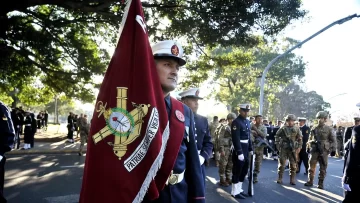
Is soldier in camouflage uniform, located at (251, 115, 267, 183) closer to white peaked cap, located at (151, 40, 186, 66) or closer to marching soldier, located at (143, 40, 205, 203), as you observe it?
marching soldier, located at (143, 40, 205, 203)

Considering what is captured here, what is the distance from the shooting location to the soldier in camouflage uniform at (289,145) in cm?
856

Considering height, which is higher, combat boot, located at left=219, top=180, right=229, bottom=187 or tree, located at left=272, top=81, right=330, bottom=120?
tree, located at left=272, top=81, right=330, bottom=120

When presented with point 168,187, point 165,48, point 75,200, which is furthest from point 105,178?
point 75,200

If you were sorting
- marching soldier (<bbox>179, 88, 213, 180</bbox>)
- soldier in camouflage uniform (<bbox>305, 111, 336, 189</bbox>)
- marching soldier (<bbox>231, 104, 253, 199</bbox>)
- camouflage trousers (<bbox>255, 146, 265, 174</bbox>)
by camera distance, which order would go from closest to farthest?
marching soldier (<bbox>179, 88, 213, 180</bbox>)
marching soldier (<bbox>231, 104, 253, 199</bbox>)
soldier in camouflage uniform (<bbox>305, 111, 336, 189</bbox>)
camouflage trousers (<bbox>255, 146, 265, 174</bbox>)

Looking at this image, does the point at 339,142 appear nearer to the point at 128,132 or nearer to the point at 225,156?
the point at 225,156

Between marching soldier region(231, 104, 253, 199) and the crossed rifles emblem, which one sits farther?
marching soldier region(231, 104, 253, 199)

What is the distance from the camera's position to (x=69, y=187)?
6590 mm

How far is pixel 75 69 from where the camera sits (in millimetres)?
13898

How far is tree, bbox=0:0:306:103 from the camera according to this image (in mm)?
8766

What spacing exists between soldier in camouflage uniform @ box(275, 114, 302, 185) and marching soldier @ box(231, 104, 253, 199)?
2227 mm

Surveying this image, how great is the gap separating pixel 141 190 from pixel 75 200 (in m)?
4.65

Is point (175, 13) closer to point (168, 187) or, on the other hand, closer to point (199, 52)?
point (199, 52)

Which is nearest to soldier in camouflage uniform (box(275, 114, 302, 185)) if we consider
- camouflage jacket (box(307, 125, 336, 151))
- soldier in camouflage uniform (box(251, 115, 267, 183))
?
camouflage jacket (box(307, 125, 336, 151))

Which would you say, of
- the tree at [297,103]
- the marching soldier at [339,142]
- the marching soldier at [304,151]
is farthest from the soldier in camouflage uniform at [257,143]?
the tree at [297,103]
